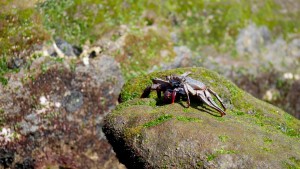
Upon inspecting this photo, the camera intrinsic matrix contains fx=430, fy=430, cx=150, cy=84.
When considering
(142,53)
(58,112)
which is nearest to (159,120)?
(58,112)

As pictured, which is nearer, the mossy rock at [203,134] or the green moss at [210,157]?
the green moss at [210,157]

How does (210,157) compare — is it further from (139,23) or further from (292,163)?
(139,23)

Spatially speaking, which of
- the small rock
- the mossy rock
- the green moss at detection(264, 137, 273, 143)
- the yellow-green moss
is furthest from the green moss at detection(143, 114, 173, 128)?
the small rock

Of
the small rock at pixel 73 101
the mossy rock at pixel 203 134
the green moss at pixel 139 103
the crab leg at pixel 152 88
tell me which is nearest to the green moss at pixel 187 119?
the mossy rock at pixel 203 134

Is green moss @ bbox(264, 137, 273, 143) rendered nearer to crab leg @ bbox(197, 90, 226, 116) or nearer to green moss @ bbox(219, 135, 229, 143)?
green moss @ bbox(219, 135, 229, 143)

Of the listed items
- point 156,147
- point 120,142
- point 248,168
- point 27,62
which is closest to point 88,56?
point 27,62

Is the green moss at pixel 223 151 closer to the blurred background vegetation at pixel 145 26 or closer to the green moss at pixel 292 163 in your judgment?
the green moss at pixel 292 163

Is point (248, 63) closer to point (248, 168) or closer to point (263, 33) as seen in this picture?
point (263, 33)
